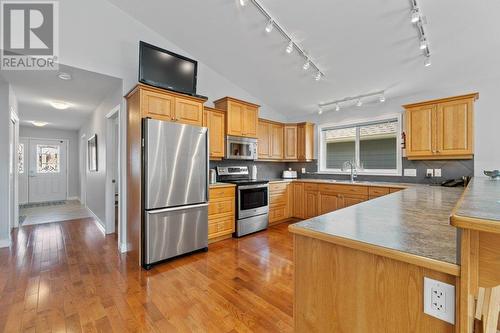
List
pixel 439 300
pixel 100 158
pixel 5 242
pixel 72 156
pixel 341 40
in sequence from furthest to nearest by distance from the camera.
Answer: pixel 72 156
pixel 100 158
pixel 5 242
pixel 341 40
pixel 439 300

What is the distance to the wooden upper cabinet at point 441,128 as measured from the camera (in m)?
3.17

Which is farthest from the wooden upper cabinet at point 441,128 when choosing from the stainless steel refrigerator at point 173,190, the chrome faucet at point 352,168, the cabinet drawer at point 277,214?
the stainless steel refrigerator at point 173,190

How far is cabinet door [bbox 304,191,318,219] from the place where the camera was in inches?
179

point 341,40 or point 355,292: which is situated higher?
point 341,40

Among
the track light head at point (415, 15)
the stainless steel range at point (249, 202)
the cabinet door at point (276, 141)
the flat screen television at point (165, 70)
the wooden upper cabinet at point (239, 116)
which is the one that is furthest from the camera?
the cabinet door at point (276, 141)

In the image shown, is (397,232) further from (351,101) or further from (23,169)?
(23,169)

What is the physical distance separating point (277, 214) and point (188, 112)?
266 centimetres

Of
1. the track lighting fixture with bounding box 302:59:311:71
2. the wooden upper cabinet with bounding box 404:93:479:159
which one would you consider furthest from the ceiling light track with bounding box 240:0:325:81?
the wooden upper cabinet with bounding box 404:93:479:159

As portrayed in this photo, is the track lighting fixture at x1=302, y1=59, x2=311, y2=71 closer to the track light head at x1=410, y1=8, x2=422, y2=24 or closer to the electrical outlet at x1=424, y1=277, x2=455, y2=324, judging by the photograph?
the track light head at x1=410, y1=8, x2=422, y2=24

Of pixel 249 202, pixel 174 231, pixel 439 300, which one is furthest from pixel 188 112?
pixel 439 300

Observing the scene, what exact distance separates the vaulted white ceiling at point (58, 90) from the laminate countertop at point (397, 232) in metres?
3.52

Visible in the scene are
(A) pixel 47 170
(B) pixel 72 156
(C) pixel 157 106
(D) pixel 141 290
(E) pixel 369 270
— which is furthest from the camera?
(B) pixel 72 156

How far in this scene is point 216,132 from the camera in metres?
3.99

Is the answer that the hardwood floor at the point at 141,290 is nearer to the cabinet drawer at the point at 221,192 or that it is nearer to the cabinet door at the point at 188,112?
the cabinet drawer at the point at 221,192
